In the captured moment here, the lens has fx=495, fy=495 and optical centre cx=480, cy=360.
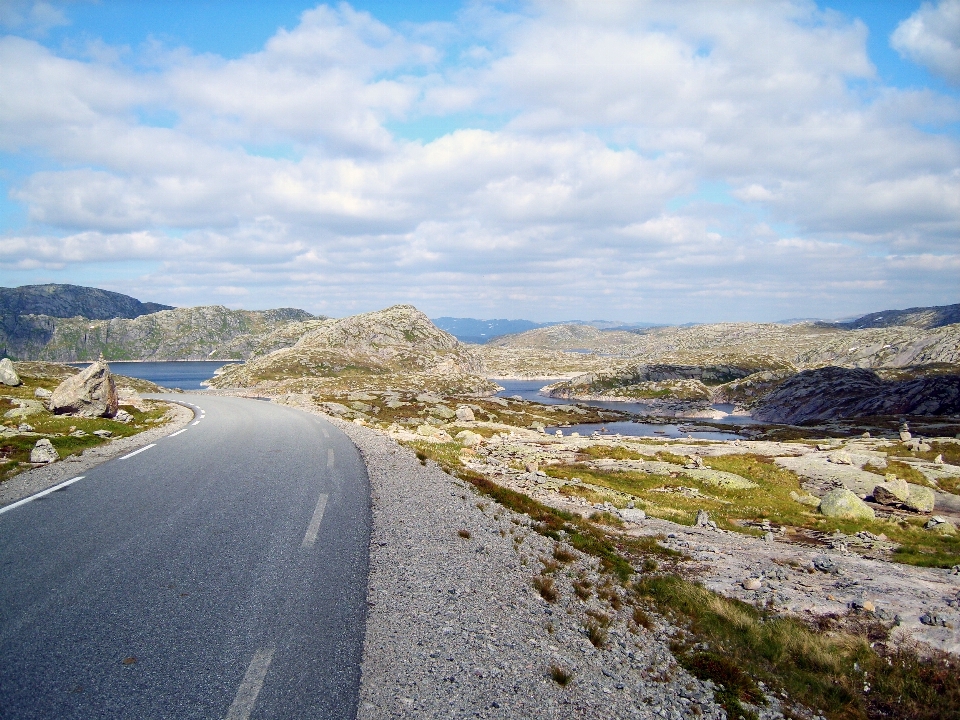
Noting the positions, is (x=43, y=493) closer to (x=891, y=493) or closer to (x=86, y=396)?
(x=86, y=396)

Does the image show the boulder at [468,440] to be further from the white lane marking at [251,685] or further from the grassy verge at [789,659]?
the white lane marking at [251,685]

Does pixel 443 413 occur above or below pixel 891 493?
below

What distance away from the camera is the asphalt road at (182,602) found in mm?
6523

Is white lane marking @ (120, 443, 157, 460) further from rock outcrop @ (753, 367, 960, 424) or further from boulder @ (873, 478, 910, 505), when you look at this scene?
rock outcrop @ (753, 367, 960, 424)

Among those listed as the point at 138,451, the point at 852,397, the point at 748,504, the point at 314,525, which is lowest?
the point at 852,397

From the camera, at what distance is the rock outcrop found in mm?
137875

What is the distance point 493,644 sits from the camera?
8.95m

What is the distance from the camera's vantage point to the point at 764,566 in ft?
56.0

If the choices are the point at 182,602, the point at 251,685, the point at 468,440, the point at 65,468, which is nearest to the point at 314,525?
the point at 182,602

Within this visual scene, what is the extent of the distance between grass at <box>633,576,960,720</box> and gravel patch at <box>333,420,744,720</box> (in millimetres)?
678

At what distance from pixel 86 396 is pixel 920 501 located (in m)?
63.0

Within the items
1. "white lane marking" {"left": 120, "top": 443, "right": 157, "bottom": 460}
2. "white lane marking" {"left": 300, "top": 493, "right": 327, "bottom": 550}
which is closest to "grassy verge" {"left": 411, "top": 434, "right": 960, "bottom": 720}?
"white lane marking" {"left": 300, "top": 493, "right": 327, "bottom": 550}

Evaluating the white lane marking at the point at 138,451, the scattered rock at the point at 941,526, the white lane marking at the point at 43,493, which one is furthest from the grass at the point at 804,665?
the scattered rock at the point at 941,526

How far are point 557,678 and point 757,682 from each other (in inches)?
166
